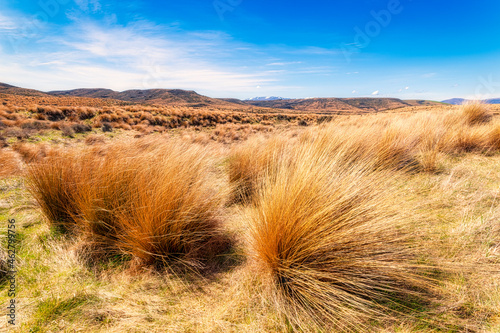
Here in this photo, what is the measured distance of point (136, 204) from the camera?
181cm

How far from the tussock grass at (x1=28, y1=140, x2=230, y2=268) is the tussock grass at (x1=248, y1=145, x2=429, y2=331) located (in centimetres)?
66

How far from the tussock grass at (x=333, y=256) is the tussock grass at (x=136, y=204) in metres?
0.66

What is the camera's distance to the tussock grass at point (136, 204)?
5.62 ft

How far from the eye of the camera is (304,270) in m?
1.31

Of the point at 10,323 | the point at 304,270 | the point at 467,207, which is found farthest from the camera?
the point at 467,207

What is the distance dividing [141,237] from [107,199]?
632 millimetres

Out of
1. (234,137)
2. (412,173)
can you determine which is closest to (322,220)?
(412,173)

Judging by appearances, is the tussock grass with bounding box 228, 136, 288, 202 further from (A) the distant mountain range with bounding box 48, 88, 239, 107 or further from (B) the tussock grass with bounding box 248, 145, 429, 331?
(A) the distant mountain range with bounding box 48, 88, 239, 107

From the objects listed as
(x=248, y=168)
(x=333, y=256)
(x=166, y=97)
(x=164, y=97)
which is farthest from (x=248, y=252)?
(x=164, y=97)

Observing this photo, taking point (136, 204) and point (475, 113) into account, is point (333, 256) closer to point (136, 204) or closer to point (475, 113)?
point (136, 204)

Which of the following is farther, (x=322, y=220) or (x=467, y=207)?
(x=467, y=207)

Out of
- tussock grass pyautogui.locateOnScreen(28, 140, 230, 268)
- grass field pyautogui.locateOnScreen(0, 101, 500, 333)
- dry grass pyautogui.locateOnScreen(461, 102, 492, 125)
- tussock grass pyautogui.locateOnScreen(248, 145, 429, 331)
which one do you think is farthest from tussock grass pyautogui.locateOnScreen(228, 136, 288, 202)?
dry grass pyautogui.locateOnScreen(461, 102, 492, 125)

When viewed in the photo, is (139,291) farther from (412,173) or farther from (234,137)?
(234,137)

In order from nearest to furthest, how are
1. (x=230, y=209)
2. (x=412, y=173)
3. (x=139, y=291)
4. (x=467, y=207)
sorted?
(x=139, y=291), (x=467, y=207), (x=230, y=209), (x=412, y=173)
